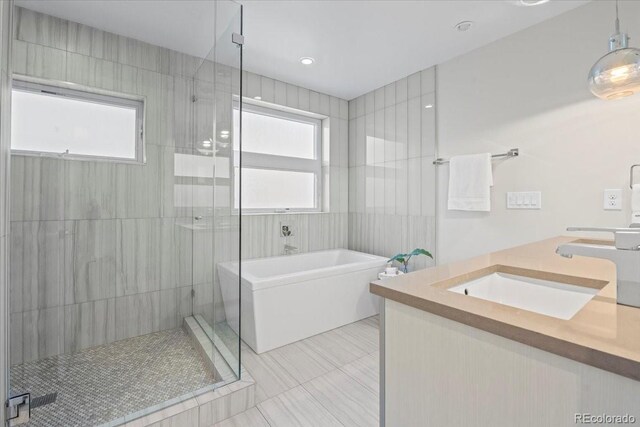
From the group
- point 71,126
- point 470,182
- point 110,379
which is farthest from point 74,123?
point 470,182

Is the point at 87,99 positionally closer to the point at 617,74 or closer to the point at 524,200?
the point at 617,74

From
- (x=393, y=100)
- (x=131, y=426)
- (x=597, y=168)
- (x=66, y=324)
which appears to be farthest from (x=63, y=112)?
(x=597, y=168)

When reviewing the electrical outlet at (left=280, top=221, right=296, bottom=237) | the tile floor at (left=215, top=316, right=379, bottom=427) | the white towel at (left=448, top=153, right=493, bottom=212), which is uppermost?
the white towel at (left=448, top=153, right=493, bottom=212)

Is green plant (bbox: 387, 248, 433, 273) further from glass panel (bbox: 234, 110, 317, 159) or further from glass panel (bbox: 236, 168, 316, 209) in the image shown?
glass panel (bbox: 234, 110, 317, 159)

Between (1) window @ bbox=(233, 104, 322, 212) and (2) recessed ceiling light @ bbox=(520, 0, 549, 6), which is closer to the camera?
(2) recessed ceiling light @ bbox=(520, 0, 549, 6)

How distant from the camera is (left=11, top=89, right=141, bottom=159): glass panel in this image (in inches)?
75.9

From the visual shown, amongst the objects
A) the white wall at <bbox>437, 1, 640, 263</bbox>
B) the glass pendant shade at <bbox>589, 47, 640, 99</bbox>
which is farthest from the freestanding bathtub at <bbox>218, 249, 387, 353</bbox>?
the glass pendant shade at <bbox>589, 47, 640, 99</bbox>

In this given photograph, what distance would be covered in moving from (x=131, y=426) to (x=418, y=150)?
2957 mm

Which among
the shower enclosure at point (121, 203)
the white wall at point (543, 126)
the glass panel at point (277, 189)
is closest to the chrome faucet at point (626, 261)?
the white wall at point (543, 126)

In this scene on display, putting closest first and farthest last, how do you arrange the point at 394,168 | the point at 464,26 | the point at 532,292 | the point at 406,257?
the point at 532,292 < the point at 464,26 < the point at 406,257 < the point at 394,168

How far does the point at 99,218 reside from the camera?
7.22 feet

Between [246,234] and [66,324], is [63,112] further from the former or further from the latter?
[246,234]

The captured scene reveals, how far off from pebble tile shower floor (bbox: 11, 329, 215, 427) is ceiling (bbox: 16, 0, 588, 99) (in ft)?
7.39

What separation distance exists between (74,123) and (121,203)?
643 mm
